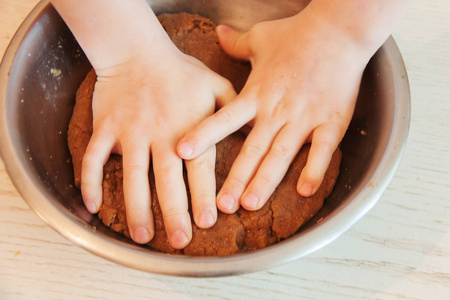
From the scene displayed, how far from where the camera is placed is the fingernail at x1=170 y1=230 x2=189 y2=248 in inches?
19.8

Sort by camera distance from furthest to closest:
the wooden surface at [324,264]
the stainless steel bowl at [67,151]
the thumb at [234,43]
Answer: the thumb at [234,43] < the wooden surface at [324,264] < the stainless steel bowl at [67,151]

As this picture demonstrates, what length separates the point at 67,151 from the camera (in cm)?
63

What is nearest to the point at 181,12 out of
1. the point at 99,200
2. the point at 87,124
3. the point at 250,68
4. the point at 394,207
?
the point at 250,68

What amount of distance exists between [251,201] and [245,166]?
0.19 feet

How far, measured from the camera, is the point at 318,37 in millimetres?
593

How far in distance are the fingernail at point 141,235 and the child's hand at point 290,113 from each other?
0.35 feet

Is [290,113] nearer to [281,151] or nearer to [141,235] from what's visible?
[281,151]

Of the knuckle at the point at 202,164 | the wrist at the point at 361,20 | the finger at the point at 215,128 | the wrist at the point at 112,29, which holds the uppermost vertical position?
the wrist at the point at 112,29

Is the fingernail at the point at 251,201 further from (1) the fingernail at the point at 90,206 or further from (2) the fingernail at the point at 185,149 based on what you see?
(1) the fingernail at the point at 90,206

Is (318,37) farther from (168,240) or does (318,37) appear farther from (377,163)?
(168,240)

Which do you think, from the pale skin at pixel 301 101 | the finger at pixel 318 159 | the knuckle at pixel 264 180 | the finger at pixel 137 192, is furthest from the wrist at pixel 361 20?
the finger at pixel 137 192

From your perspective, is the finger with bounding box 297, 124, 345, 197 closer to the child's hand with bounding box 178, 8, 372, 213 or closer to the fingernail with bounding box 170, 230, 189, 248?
the child's hand with bounding box 178, 8, 372, 213

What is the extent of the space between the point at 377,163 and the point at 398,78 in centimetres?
14

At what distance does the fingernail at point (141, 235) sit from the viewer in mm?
521
